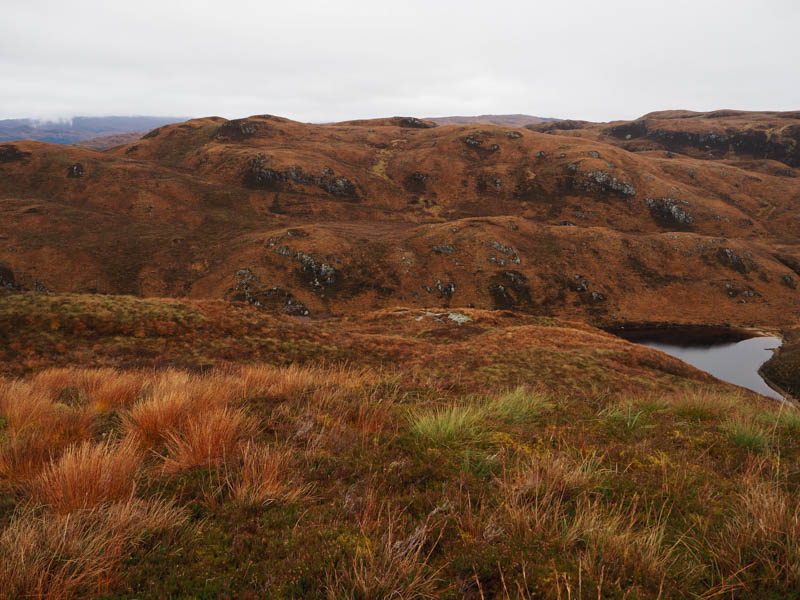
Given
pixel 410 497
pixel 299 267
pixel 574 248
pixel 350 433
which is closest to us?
pixel 410 497

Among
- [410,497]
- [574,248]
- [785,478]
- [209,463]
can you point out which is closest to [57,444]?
[209,463]

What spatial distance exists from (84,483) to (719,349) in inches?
2569

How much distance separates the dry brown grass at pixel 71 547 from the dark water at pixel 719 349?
50.3 metres

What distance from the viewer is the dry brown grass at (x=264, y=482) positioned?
3.01 m

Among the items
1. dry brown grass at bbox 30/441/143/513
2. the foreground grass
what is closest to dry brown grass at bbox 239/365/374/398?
the foreground grass

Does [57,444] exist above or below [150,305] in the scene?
above

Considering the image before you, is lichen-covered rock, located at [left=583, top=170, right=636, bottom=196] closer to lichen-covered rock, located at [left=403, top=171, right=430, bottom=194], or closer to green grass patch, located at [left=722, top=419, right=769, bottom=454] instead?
lichen-covered rock, located at [left=403, top=171, right=430, bottom=194]

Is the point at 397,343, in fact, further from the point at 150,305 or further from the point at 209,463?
the point at 209,463

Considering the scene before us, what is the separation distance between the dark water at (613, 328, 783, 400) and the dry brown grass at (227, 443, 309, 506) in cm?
4911

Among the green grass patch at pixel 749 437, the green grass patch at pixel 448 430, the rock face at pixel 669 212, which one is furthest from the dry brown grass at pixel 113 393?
the rock face at pixel 669 212

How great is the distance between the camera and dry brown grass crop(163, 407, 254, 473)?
139 inches

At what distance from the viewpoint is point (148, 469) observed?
3.44m

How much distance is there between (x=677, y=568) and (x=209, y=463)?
3.96 m

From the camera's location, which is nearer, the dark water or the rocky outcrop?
the dark water
